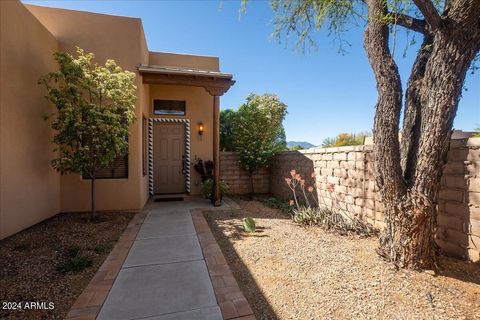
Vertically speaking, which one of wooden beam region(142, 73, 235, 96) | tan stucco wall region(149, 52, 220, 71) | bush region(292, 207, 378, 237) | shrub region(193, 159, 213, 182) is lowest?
bush region(292, 207, 378, 237)

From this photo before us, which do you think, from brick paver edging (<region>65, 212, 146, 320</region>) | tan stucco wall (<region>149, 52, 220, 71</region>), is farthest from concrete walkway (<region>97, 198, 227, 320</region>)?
Answer: tan stucco wall (<region>149, 52, 220, 71</region>)

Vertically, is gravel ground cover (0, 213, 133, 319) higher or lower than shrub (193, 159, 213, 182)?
lower

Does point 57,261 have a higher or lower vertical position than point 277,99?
lower

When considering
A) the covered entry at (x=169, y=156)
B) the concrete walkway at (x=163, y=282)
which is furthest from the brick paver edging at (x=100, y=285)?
the covered entry at (x=169, y=156)

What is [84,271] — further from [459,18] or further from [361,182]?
[459,18]

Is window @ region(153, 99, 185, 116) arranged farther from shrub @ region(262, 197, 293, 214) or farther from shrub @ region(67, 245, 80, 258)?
shrub @ region(67, 245, 80, 258)

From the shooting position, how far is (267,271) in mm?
2807

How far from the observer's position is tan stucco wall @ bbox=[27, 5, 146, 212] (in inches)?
213

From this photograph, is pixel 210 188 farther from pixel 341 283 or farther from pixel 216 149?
pixel 341 283

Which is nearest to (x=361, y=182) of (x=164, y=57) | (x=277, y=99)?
(x=164, y=57)

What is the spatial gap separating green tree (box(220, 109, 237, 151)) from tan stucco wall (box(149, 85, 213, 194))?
2.21m

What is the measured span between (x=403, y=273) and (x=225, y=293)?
1.90 meters

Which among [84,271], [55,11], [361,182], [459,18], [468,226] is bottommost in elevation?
[84,271]

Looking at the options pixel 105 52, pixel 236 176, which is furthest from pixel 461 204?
pixel 105 52
